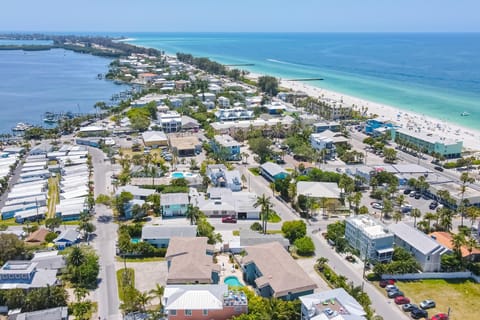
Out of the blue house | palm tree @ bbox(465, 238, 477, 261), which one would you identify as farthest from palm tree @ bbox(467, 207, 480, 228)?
the blue house

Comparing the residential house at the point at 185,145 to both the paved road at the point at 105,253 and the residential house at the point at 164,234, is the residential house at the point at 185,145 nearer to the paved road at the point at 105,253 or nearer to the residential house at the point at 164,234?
the paved road at the point at 105,253

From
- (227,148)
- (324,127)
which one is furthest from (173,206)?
(324,127)

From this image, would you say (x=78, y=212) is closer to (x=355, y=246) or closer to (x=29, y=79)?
(x=355, y=246)

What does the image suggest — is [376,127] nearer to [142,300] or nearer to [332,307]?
[332,307]

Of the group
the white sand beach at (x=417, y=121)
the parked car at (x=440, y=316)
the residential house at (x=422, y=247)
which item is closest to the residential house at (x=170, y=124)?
the white sand beach at (x=417, y=121)

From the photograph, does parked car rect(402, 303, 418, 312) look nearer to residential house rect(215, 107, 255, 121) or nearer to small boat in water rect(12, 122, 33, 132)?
residential house rect(215, 107, 255, 121)
